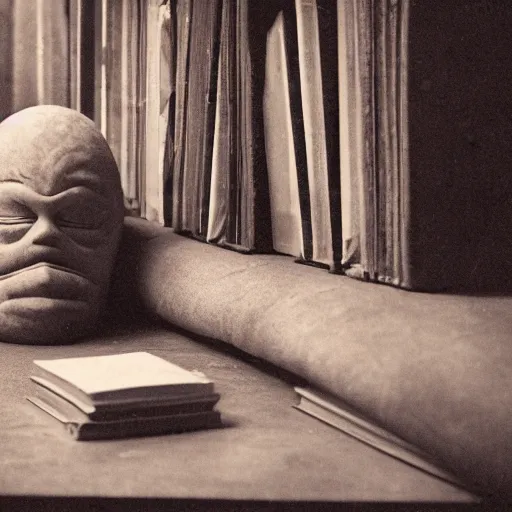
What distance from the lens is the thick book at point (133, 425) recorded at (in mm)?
1346

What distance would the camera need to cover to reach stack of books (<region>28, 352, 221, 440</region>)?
1.35m

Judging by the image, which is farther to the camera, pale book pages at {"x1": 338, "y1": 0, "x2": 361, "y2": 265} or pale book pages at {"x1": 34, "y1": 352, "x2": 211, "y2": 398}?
pale book pages at {"x1": 338, "y1": 0, "x2": 361, "y2": 265}

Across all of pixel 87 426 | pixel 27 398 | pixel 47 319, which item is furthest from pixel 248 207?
pixel 87 426

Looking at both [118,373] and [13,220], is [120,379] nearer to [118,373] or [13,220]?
[118,373]

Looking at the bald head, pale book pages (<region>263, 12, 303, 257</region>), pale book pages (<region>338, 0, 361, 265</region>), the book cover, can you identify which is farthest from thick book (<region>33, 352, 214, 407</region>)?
the book cover

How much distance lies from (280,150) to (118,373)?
2.12ft

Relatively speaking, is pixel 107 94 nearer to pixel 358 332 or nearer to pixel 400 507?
pixel 358 332

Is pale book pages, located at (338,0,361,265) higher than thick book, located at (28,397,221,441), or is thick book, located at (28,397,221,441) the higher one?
pale book pages, located at (338,0,361,265)

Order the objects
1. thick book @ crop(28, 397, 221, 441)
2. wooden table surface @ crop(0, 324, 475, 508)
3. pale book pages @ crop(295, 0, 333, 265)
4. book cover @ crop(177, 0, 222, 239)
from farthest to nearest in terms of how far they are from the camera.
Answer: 1. book cover @ crop(177, 0, 222, 239)
2. pale book pages @ crop(295, 0, 333, 265)
3. thick book @ crop(28, 397, 221, 441)
4. wooden table surface @ crop(0, 324, 475, 508)

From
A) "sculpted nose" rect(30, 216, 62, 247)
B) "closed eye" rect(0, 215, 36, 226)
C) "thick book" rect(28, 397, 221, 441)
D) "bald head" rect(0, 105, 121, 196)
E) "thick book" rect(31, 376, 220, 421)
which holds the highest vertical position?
"bald head" rect(0, 105, 121, 196)

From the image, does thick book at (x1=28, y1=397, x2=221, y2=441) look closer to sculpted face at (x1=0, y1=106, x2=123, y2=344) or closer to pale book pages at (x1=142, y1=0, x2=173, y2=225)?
Result: sculpted face at (x1=0, y1=106, x2=123, y2=344)

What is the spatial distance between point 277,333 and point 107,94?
1.49 metres

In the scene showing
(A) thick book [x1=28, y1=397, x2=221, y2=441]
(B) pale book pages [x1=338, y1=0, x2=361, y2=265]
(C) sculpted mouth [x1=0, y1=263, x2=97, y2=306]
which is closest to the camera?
(A) thick book [x1=28, y1=397, x2=221, y2=441]

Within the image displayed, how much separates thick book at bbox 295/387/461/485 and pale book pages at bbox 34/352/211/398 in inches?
6.6
